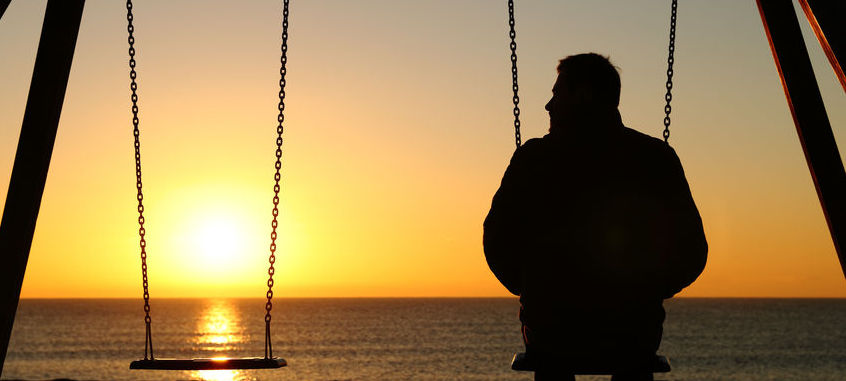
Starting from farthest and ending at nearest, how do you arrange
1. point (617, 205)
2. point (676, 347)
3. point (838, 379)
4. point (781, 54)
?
point (676, 347), point (838, 379), point (781, 54), point (617, 205)

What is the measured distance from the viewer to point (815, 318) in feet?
452

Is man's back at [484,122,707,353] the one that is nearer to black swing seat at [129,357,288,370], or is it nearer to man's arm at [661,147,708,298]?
man's arm at [661,147,708,298]

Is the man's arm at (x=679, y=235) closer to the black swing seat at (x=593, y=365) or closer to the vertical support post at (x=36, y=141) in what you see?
the black swing seat at (x=593, y=365)

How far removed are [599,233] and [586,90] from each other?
54 cm

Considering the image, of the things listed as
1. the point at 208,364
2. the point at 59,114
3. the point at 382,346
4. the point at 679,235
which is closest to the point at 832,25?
the point at 679,235

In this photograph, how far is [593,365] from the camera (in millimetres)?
3795

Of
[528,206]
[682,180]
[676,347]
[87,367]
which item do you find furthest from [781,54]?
[676,347]

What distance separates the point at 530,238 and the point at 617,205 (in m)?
0.32

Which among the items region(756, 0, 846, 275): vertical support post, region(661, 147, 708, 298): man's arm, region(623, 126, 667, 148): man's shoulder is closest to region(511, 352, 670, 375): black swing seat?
region(661, 147, 708, 298): man's arm

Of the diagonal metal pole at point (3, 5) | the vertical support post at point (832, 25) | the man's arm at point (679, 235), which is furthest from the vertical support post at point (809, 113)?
the diagonal metal pole at point (3, 5)

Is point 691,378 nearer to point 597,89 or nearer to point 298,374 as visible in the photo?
point 298,374

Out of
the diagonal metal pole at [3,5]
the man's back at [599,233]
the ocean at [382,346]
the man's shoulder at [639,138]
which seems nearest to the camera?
the man's back at [599,233]

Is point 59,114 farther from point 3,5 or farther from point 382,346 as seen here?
point 382,346

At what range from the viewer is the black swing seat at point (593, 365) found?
12.4ft
